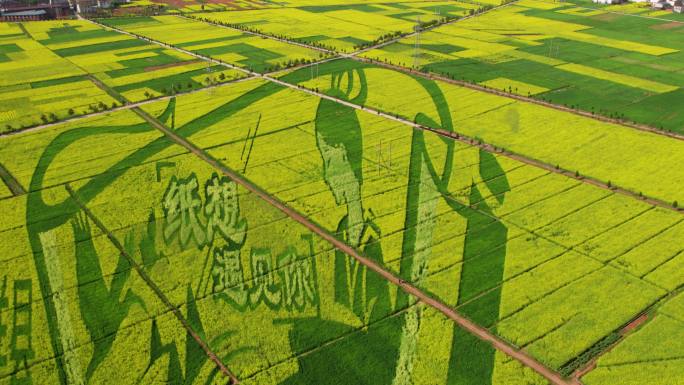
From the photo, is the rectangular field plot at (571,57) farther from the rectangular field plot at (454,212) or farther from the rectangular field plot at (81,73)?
the rectangular field plot at (81,73)

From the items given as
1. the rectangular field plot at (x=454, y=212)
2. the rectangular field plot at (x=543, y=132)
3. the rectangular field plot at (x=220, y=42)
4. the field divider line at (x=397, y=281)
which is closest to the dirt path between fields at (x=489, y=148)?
the rectangular field plot at (x=543, y=132)

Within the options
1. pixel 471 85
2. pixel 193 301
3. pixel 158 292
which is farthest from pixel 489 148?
pixel 158 292

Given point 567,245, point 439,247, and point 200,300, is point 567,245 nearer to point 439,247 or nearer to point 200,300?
point 439,247

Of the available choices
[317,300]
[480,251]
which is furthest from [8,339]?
[480,251]

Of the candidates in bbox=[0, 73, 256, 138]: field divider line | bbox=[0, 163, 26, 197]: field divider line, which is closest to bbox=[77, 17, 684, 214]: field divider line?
bbox=[0, 73, 256, 138]: field divider line

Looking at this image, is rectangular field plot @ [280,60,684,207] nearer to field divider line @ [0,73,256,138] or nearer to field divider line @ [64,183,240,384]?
field divider line @ [0,73,256,138]

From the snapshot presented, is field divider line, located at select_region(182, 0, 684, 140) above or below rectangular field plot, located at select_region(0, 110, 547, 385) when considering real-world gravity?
above

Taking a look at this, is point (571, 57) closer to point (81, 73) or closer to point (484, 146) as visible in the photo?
point (484, 146)
